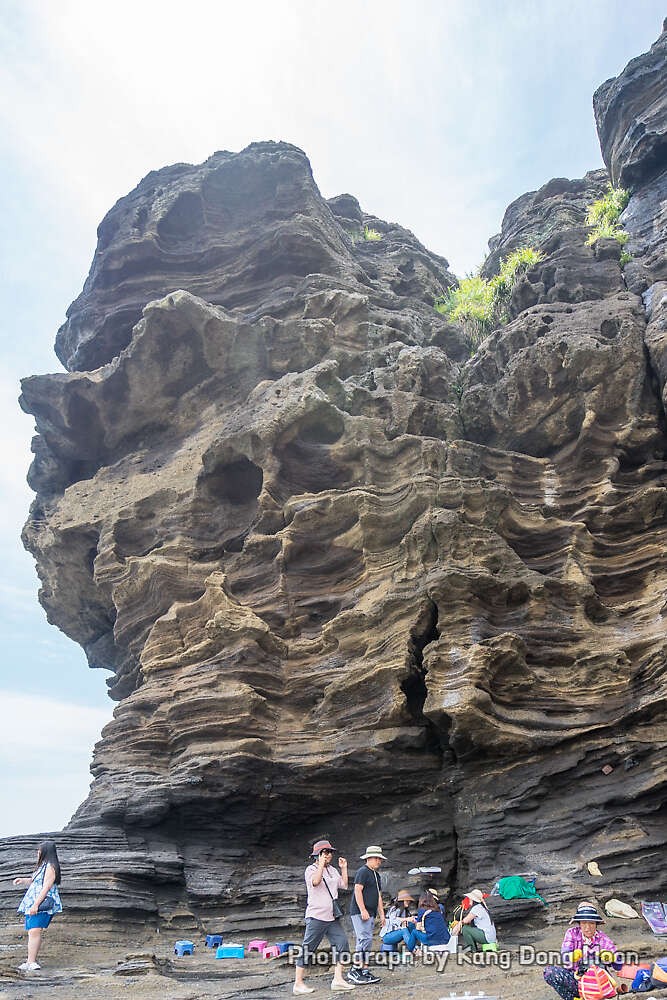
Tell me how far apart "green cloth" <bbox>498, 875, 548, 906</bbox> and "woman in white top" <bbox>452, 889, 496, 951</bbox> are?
1151mm

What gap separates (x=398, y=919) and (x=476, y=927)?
4.28 ft

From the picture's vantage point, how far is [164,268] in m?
24.9

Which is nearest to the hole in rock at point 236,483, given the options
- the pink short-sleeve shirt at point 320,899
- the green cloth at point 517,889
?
the green cloth at point 517,889

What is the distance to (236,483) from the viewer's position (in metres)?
19.6

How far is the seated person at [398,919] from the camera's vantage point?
923 cm

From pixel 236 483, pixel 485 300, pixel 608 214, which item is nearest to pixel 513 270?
pixel 485 300

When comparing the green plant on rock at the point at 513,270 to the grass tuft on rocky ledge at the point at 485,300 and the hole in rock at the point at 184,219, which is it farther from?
the hole in rock at the point at 184,219


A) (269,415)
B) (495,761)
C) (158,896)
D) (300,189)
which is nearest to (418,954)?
(495,761)

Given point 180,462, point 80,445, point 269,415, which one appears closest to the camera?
point 269,415

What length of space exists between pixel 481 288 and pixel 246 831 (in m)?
19.9

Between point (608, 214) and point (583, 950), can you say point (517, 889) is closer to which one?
point (583, 950)

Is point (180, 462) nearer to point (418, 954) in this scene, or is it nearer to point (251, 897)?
point (251, 897)

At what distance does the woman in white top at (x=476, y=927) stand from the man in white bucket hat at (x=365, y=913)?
4.63 ft

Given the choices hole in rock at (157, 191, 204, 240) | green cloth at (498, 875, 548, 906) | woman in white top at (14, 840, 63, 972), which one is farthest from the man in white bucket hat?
hole in rock at (157, 191, 204, 240)
